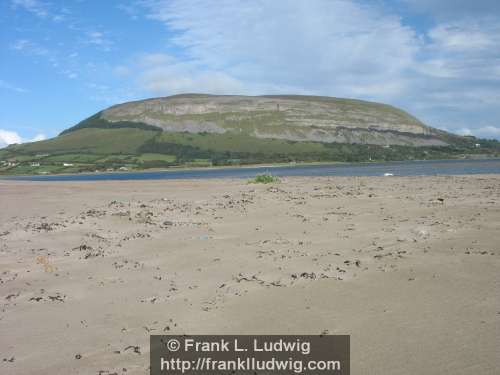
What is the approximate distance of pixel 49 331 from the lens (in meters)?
6.62

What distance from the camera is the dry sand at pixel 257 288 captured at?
A: 5.68 metres

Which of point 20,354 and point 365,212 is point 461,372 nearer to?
point 20,354

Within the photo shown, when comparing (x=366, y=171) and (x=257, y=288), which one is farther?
(x=366, y=171)

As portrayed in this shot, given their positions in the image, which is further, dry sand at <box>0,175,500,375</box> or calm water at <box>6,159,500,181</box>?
calm water at <box>6,159,500,181</box>

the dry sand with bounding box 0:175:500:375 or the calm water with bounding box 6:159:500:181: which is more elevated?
the calm water with bounding box 6:159:500:181

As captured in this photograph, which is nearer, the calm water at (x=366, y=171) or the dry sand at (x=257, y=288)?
→ the dry sand at (x=257, y=288)

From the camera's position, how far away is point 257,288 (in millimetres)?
8227

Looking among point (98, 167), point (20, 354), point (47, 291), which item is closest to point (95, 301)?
point (47, 291)

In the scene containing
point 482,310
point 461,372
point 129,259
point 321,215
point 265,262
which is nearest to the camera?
point 461,372

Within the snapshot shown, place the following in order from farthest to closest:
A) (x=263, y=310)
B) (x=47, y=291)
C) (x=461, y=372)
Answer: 1. (x=47, y=291)
2. (x=263, y=310)
3. (x=461, y=372)

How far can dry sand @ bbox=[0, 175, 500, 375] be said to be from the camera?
5.68 m

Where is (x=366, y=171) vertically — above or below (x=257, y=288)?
above

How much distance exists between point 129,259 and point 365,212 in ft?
31.0

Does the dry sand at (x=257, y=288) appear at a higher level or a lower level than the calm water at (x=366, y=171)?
lower
